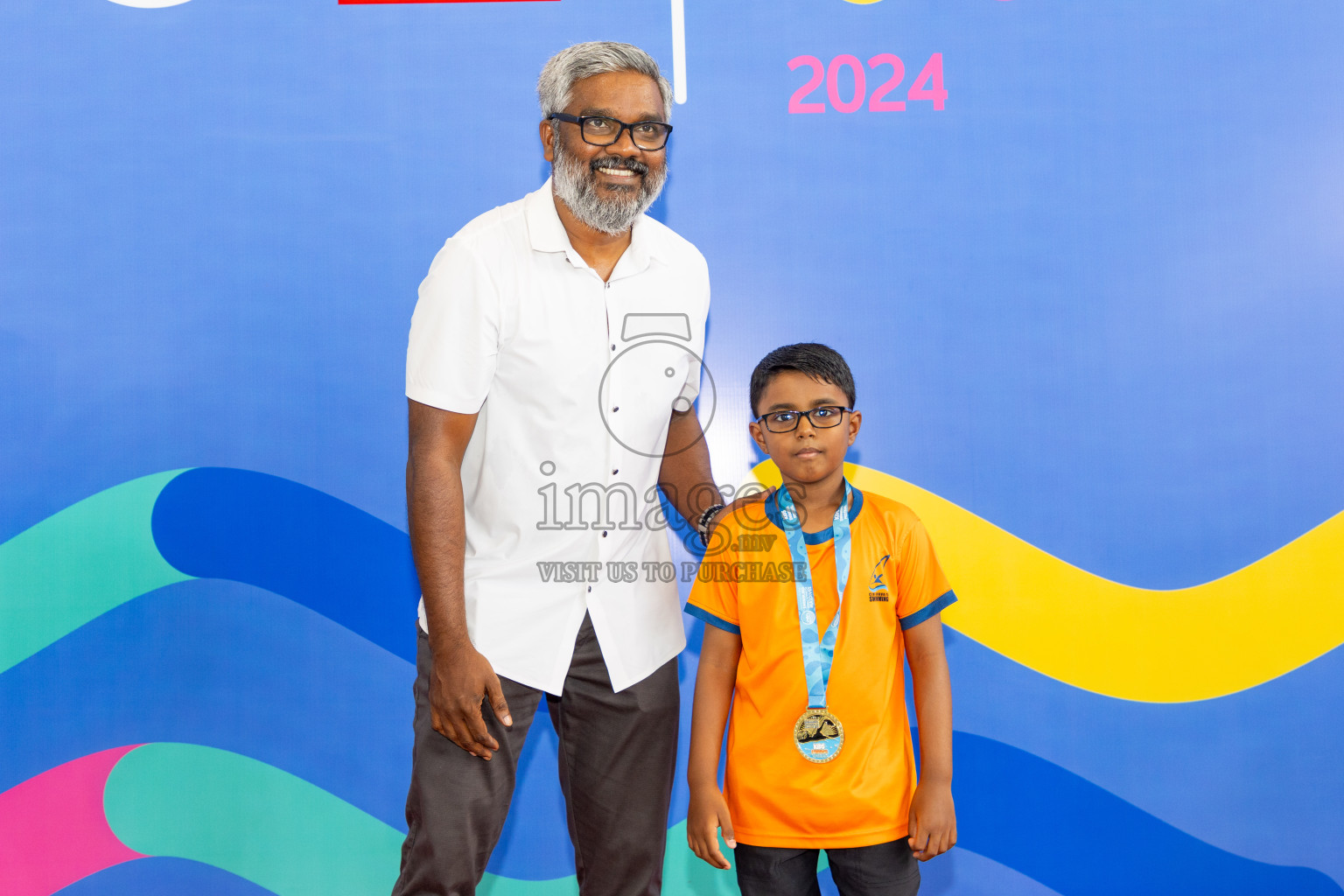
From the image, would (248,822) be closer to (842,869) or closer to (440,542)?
(440,542)

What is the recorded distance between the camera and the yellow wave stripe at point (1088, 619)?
232 cm

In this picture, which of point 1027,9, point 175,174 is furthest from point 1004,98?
point 175,174

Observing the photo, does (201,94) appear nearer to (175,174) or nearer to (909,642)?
(175,174)

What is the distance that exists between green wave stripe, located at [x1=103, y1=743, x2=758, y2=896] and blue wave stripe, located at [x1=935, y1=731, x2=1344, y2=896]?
660mm

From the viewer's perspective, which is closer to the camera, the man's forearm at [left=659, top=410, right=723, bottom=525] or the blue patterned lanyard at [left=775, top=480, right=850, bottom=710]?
the blue patterned lanyard at [left=775, top=480, right=850, bottom=710]

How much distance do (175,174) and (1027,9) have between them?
7.07 feet

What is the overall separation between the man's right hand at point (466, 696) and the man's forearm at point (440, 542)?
3 cm

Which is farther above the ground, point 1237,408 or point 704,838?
point 1237,408

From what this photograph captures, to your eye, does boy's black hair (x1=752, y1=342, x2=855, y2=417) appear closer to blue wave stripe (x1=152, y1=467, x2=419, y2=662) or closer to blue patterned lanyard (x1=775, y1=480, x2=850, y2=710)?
blue patterned lanyard (x1=775, y1=480, x2=850, y2=710)

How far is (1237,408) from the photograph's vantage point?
7.71 feet

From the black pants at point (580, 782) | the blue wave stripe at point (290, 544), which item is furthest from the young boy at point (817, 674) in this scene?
the blue wave stripe at point (290, 544)

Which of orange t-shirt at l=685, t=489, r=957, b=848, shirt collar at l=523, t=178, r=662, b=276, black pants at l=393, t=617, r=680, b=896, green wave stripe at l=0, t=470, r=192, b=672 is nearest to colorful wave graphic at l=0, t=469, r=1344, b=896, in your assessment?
green wave stripe at l=0, t=470, r=192, b=672

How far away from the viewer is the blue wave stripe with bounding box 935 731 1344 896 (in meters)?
2.33

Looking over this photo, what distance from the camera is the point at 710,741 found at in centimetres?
164
